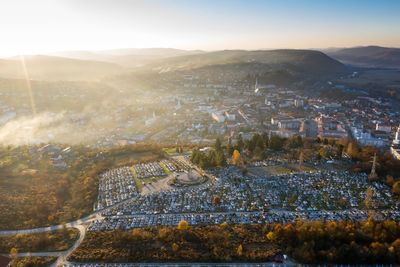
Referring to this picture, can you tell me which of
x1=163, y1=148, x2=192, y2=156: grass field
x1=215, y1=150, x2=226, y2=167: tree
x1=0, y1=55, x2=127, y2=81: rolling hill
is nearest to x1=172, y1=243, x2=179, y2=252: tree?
x1=215, y1=150, x2=226, y2=167: tree

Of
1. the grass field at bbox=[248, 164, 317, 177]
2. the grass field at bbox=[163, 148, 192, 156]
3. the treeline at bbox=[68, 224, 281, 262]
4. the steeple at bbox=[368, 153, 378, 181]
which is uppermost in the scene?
the steeple at bbox=[368, 153, 378, 181]

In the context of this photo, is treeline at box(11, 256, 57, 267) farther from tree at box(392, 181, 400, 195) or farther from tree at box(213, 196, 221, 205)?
tree at box(392, 181, 400, 195)

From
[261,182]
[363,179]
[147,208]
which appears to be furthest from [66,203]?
[363,179]

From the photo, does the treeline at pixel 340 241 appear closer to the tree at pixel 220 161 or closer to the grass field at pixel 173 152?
the tree at pixel 220 161

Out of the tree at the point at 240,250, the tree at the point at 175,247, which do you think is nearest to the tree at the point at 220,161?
the tree at the point at 240,250

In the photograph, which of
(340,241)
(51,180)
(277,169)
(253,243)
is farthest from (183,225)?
(51,180)
